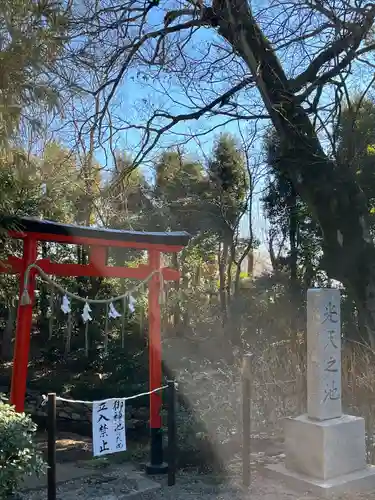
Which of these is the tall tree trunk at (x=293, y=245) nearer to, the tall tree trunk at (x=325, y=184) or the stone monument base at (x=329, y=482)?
the tall tree trunk at (x=325, y=184)

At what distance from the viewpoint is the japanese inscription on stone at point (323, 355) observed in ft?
15.3

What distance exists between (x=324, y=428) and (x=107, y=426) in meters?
1.86

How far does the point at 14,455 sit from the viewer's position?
11.4 feet

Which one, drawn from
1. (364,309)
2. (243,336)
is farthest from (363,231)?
(243,336)

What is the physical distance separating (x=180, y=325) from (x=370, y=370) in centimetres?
916

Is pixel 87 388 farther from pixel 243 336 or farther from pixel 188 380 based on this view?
pixel 243 336

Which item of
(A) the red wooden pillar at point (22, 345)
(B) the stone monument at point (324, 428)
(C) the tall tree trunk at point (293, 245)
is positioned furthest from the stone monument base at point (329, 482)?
(C) the tall tree trunk at point (293, 245)

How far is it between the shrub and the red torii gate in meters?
1.49

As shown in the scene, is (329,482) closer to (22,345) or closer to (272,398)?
(272,398)

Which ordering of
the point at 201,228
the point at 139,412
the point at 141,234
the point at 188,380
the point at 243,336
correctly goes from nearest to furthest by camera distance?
the point at 141,234, the point at 139,412, the point at 188,380, the point at 243,336, the point at 201,228

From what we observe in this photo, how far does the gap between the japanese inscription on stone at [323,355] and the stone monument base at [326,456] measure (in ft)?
0.46

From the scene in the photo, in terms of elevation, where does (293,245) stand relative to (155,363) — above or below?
above

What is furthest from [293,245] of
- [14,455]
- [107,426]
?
[14,455]

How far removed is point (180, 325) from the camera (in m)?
14.7
